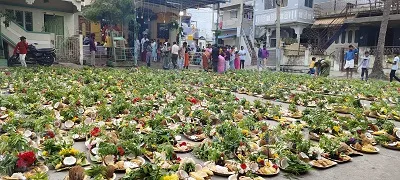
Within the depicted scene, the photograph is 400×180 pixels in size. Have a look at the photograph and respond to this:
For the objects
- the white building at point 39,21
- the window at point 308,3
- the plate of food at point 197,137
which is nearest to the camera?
the plate of food at point 197,137

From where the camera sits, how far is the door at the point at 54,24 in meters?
16.7

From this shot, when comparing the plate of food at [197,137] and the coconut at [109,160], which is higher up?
the coconut at [109,160]

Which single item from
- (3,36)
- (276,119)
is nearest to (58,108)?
(276,119)

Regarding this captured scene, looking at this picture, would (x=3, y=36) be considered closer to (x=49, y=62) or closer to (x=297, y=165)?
(x=49, y=62)

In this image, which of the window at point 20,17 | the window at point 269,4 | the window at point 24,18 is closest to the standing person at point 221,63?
the window at point 24,18

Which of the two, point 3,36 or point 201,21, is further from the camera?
point 201,21

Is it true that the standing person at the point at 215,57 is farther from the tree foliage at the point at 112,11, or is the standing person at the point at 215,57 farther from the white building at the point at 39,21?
the white building at the point at 39,21

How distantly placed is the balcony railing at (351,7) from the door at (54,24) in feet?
60.0

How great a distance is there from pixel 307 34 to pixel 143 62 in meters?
13.8

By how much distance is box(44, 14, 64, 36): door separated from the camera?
16.7 meters

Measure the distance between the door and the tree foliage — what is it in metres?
1.41

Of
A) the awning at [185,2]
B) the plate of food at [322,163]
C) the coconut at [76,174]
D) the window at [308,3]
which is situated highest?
the window at [308,3]

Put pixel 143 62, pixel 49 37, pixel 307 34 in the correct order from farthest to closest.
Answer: pixel 307 34
pixel 143 62
pixel 49 37

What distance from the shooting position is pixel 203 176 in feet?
8.11
